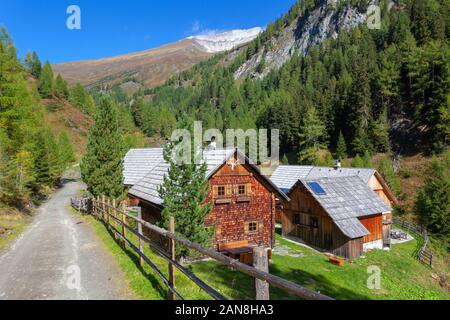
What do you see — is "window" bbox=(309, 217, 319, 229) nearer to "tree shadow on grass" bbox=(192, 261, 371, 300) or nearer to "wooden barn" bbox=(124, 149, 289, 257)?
"wooden barn" bbox=(124, 149, 289, 257)

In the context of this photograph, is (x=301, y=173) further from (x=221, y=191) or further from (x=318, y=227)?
(x=221, y=191)

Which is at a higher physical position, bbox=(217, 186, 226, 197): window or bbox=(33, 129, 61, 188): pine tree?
bbox=(33, 129, 61, 188): pine tree

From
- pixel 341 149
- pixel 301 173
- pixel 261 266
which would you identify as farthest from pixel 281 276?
pixel 341 149

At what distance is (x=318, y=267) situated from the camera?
22.6m

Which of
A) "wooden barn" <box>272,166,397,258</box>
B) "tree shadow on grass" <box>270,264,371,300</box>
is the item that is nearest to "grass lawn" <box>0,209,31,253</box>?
"tree shadow on grass" <box>270,264,371,300</box>

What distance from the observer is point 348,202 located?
97.5 feet

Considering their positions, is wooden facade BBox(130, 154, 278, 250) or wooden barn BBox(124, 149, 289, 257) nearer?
wooden barn BBox(124, 149, 289, 257)

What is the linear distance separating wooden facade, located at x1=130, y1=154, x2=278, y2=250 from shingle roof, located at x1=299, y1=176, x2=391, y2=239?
5407 millimetres

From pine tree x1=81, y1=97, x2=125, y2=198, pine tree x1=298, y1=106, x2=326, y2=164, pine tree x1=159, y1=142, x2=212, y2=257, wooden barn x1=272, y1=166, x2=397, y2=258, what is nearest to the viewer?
pine tree x1=159, y1=142, x2=212, y2=257

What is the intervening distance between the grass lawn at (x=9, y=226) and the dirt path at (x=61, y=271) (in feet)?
3.40

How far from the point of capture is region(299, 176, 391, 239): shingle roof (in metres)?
27.2

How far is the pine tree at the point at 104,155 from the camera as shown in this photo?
23.9m

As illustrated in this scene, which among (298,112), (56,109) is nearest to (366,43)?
(298,112)
